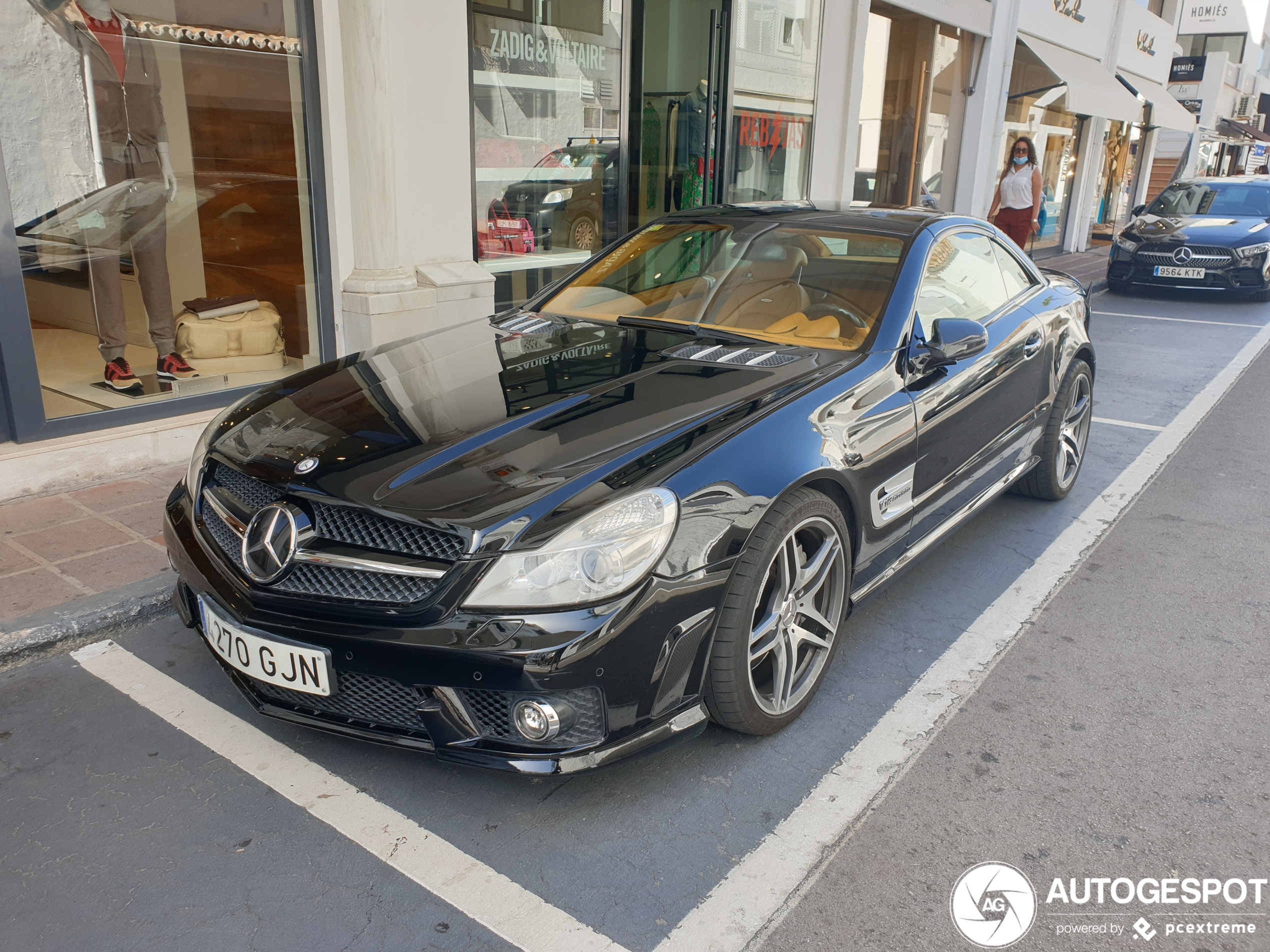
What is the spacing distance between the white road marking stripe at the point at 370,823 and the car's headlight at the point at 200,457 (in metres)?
0.66

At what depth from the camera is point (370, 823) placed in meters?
2.45

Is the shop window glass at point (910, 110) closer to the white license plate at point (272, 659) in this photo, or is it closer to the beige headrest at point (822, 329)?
the beige headrest at point (822, 329)

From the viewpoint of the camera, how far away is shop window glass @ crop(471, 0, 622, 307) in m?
7.13

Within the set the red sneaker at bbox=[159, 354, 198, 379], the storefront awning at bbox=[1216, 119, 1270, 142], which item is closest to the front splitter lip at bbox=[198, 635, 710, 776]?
the red sneaker at bbox=[159, 354, 198, 379]

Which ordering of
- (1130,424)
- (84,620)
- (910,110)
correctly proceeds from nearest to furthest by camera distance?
1. (84,620)
2. (1130,424)
3. (910,110)

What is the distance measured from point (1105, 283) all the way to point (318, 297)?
11.7m

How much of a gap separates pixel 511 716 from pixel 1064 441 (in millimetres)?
3592

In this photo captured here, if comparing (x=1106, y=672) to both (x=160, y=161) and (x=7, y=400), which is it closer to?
(x=7, y=400)

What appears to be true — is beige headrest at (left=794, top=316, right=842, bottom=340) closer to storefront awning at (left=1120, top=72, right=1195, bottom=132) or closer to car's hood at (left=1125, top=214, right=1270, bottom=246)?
car's hood at (left=1125, top=214, right=1270, bottom=246)

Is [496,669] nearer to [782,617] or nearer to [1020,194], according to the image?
[782,617]

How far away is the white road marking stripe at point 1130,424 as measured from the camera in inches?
258

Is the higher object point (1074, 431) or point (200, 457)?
point (200, 457)

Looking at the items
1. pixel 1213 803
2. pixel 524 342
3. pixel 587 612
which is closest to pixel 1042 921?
pixel 1213 803

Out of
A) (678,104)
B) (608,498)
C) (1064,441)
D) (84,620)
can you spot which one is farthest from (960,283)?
(678,104)
